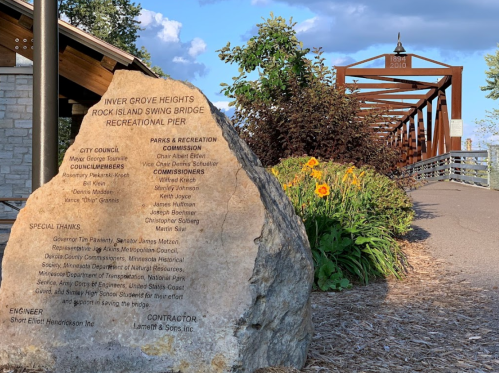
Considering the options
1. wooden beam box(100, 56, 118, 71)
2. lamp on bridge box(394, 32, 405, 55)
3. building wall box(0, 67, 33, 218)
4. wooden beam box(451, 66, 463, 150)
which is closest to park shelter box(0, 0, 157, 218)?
building wall box(0, 67, 33, 218)

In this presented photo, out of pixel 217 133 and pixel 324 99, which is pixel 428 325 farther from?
pixel 324 99

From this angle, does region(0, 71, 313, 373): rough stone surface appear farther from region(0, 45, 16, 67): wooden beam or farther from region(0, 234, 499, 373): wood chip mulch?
region(0, 45, 16, 67): wooden beam

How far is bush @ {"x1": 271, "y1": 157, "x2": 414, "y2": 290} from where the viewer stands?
598 centimetres

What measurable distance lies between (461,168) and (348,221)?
17293 millimetres

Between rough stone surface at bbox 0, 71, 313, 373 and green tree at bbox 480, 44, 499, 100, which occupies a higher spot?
green tree at bbox 480, 44, 499, 100

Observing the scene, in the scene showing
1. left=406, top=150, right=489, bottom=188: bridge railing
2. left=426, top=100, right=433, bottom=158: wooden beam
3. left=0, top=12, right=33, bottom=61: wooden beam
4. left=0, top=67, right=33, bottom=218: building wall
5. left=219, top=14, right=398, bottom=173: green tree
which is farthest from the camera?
left=426, top=100, right=433, bottom=158: wooden beam

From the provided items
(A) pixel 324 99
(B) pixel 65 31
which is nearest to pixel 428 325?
(A) pixel 324 99

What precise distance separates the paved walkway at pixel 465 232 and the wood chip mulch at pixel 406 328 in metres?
0.55

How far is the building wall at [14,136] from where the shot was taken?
12.0 meters

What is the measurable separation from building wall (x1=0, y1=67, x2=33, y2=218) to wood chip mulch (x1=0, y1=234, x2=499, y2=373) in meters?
8.42

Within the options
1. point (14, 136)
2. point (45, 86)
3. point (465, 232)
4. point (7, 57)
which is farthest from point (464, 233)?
point (7, 57)

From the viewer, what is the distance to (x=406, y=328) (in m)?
4.45

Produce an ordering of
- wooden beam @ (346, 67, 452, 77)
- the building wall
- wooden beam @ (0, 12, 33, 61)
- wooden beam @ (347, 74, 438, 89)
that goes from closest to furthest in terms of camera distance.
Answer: wooden beam @ (0, 12, 33, 61) < the building wall < wooden beam @ (346, 67, 452, 77) < wooden beam @ (347, 74, 438, 89)

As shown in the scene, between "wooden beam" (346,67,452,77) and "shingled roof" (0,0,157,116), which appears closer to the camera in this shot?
"shingled roof" (0,0,157,116)
